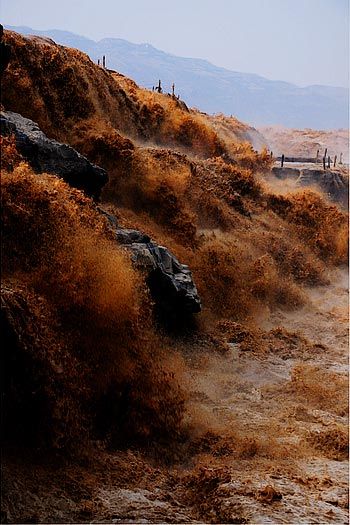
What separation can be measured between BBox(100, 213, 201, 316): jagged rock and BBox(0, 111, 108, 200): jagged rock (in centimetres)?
98

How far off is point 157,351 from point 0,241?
3591mm

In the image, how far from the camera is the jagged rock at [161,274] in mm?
10266

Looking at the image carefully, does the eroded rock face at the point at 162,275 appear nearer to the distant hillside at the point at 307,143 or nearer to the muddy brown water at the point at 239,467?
the muddy brown water at the point at 239,467

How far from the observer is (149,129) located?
870 inches

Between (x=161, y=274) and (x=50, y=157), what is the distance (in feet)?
9.87

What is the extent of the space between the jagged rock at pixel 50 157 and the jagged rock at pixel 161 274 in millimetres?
981

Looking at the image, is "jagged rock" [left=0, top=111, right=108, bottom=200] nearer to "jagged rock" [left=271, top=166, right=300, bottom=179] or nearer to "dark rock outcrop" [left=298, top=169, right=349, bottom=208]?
"jagged rock" [left=271, top=166, right=300, bottom=179]

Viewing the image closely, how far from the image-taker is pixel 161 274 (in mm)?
10617

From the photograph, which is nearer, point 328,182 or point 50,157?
point 50,157

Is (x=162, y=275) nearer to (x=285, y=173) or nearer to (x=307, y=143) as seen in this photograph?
(x=285, y=173)

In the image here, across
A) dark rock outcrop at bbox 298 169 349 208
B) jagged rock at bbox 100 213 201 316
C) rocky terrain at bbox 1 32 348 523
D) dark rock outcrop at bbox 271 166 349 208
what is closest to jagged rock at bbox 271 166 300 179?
dark rock outcrop at bbox 271 166 349 208

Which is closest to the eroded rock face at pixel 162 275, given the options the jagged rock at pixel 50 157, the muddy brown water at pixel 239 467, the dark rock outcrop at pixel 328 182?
the muddy brown water at pixel 239 467

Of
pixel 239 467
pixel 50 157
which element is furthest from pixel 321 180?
pixel 239 467

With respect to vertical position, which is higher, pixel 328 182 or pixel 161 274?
pixel 328 182
